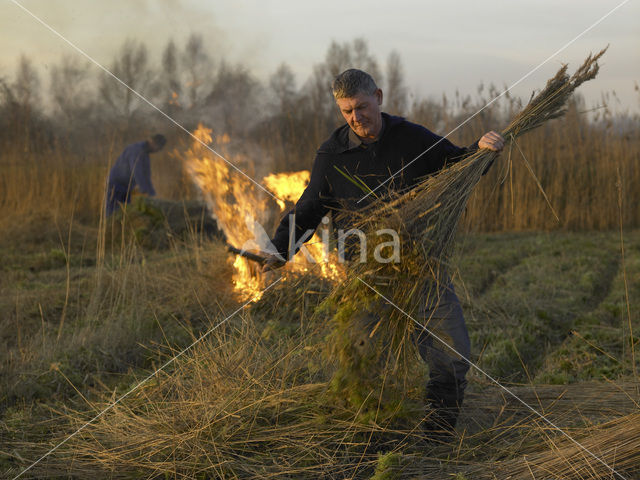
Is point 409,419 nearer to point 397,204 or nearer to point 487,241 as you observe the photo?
point 397,204

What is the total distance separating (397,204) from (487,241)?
734 cm

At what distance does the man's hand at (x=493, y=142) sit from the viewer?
2.81 metres

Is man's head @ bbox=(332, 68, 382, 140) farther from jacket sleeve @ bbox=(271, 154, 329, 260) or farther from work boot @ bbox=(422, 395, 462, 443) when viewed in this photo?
work boot @ bbox=(422, 395, 462, 443)

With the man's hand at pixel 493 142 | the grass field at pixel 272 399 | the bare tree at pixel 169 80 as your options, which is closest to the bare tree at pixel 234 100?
the bare tree at pixel 169 80

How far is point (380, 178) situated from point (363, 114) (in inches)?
12.9

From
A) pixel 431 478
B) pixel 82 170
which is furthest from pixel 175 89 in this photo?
pixel 431 478

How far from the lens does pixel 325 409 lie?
A: 2.93 meters

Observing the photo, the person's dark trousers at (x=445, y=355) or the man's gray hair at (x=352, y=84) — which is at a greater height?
the man's gray hair at (x=352, y=84)

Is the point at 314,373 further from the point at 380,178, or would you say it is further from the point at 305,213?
the point at 380,178

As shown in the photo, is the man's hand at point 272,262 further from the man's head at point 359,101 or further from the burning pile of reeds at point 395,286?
the man's head at point 359,101

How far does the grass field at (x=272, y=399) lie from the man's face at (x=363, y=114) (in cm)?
76

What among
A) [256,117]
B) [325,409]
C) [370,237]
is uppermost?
[256,117]

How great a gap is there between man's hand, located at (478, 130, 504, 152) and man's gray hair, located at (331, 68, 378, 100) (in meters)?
0.65

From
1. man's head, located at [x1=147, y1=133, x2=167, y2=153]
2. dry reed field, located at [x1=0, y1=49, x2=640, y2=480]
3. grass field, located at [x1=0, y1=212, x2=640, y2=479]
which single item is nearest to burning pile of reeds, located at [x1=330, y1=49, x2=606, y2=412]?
dry reed field, located at [x1=0, y1=49, x2=640, y2=480]
